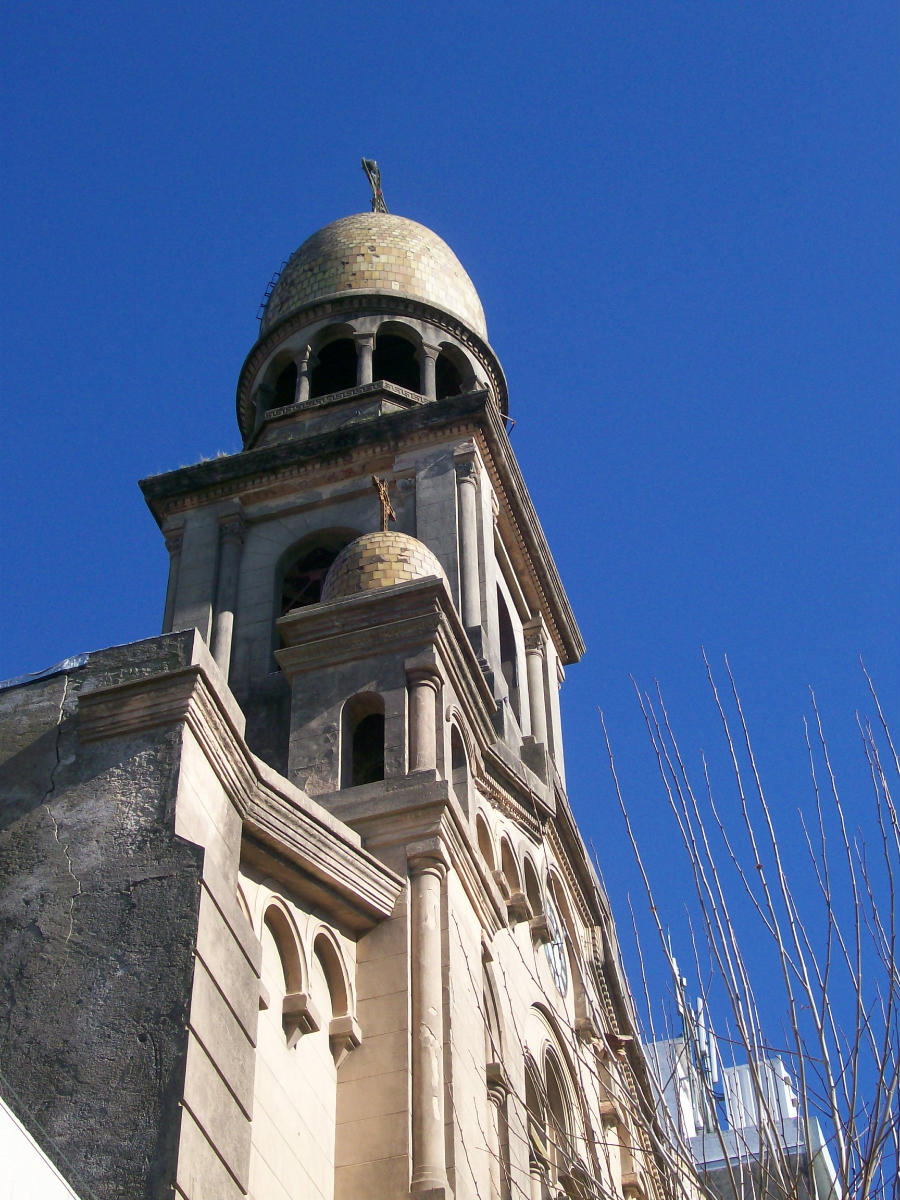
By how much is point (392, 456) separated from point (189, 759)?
65.9 feet

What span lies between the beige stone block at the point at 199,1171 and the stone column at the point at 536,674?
21.8 m

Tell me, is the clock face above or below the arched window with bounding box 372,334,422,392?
below

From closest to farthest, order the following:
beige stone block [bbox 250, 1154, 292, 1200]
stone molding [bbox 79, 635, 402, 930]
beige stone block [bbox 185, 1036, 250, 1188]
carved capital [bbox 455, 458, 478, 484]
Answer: beige stone block [bbox 185, 1036, 250, 1188] < stone molding [bbox 79, 635, 402, 930] < beige stone block [bbox 250, 1154, 292, 1200] < carved capital [bbox 455, 458, 478, 484]

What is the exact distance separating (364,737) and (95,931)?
1137 cm

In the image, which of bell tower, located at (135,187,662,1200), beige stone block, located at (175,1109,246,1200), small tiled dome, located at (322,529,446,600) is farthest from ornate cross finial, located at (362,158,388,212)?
beige stone block, located at (175,1109,246,1200)

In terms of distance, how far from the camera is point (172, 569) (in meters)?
34.4

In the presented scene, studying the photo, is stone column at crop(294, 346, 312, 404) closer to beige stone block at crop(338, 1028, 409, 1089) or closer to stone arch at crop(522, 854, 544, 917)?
stone arch at crop(522, 854, 544, 917)

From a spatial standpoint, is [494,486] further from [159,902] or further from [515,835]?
[159,902]

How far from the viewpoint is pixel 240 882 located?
16922 millimetres

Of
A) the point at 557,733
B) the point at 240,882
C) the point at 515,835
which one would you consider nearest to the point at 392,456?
the point at 557,733

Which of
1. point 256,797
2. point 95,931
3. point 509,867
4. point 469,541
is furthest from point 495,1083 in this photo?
point 469,541

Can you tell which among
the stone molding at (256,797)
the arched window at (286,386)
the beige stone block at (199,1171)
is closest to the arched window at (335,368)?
the arched window at (286,386)

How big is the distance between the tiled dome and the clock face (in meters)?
16.4

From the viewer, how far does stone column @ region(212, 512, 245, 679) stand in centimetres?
3152
